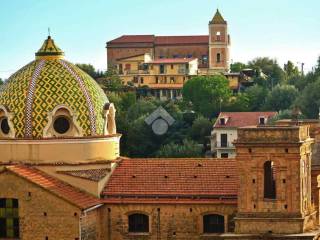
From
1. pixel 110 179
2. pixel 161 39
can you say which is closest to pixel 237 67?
pixel 161 39

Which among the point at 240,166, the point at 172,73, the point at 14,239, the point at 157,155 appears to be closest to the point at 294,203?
the point at 240,166

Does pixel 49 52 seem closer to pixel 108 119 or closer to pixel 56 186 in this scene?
pixel 108 119

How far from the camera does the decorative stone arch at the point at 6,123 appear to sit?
4978 cm

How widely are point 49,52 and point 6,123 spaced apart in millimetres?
3964

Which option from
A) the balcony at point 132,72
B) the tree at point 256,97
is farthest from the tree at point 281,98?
the balcony at point 132,72

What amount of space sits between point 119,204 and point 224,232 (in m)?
4.32

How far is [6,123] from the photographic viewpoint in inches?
1971

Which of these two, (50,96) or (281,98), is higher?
(281,98)

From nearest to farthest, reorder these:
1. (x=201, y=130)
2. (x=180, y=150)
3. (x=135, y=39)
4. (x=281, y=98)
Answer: (x=180, y=150) < (x=201, y=130) < (x=281, y=98) < (x=135, y=39)

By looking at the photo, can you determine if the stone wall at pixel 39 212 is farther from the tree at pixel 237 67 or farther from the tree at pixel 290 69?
the tree at pixel 237 67

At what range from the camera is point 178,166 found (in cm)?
5025

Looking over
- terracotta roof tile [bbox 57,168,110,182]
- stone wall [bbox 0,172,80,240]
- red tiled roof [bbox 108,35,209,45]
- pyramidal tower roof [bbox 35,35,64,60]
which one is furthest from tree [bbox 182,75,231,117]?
stone wall [bbox 0,172,80,240]

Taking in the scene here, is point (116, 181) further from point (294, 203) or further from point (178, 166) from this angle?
point (294, 203)

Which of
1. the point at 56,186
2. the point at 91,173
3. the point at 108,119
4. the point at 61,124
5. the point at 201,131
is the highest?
the point at 108,119
